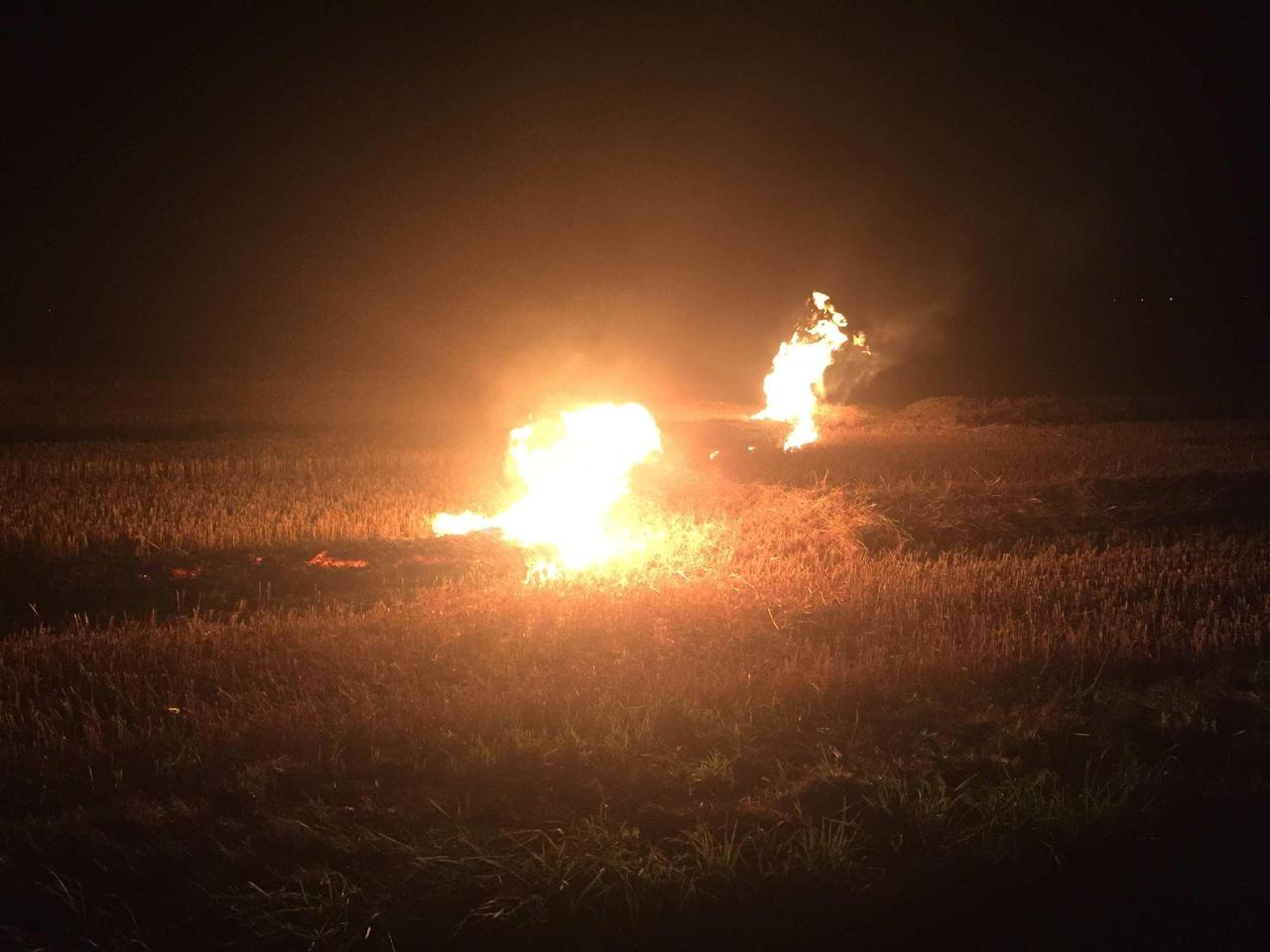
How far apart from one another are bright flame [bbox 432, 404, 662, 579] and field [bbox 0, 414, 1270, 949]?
0.75 m

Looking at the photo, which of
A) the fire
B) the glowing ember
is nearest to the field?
the glowing ember

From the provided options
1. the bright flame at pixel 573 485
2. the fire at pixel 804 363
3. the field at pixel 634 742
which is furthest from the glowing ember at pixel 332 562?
the fire at pixel 804 363

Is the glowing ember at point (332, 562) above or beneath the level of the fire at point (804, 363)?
beneath

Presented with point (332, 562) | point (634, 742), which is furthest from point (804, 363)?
point (634, 742)

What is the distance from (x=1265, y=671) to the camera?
6.59 metres

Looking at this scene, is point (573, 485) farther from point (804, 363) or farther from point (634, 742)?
point (804, 363)

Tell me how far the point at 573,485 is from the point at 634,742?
8.48 metres

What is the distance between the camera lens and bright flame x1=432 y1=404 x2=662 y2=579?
1158 cm

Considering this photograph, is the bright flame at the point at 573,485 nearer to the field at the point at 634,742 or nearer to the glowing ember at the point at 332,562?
the field at the point at 634,742

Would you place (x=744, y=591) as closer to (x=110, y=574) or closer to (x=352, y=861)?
(x=352, y=861)

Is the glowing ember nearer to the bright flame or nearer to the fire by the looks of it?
the bright flame

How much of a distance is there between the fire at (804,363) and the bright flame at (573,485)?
11.8 metres

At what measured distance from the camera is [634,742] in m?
5.45

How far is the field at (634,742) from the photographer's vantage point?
13.3ft
